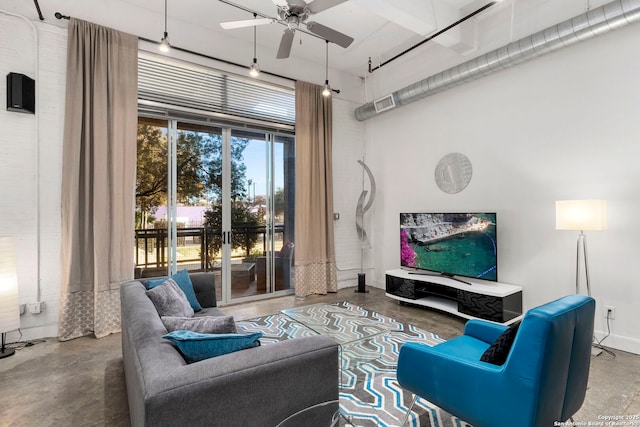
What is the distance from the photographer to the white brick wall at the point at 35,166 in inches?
125

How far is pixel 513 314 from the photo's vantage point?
138 inches

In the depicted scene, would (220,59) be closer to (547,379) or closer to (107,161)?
(107,161)

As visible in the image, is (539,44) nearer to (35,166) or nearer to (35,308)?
(35,166)

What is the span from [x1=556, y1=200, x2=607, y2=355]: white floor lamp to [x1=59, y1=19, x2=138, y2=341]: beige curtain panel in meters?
4.48

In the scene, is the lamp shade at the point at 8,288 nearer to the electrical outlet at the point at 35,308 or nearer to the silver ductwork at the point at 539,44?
the electrical outlet at the point at 35,308

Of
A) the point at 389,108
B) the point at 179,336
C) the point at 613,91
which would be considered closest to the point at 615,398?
the point at 613,91

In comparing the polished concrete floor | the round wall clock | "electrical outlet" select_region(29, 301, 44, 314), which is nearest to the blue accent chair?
the polished concrete floor

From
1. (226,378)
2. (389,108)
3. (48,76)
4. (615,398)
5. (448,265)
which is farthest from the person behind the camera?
(389,108)

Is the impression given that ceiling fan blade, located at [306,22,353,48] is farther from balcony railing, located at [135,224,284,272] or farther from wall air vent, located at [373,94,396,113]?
balcony railing, located at [135,224,284,272]

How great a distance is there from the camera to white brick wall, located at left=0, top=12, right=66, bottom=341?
125 inches

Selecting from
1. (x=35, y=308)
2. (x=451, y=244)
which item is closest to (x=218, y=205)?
(x=35, y=308)

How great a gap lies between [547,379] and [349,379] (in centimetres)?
140

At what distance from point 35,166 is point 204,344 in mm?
3209

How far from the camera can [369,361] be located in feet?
8.84
